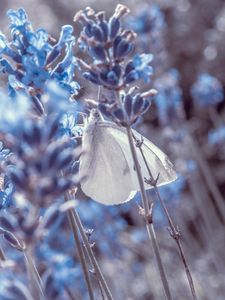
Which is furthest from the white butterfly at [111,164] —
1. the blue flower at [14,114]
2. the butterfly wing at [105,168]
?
the blue flower at [14,114]

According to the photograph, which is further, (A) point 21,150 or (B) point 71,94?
(B) point 71,94

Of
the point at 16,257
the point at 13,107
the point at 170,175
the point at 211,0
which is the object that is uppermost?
the point at 211,0

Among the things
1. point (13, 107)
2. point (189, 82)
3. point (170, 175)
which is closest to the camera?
point (13, 107)

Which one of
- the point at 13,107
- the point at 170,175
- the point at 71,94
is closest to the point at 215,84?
the point at 170,175

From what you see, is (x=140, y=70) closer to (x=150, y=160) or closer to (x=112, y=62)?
(x=112, y=62)

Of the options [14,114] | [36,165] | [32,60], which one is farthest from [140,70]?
[36,165]

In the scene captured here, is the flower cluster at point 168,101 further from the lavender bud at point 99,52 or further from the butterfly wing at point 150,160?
the lavender bud at point 99,52

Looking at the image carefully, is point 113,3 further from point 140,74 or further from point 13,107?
point 13,107
